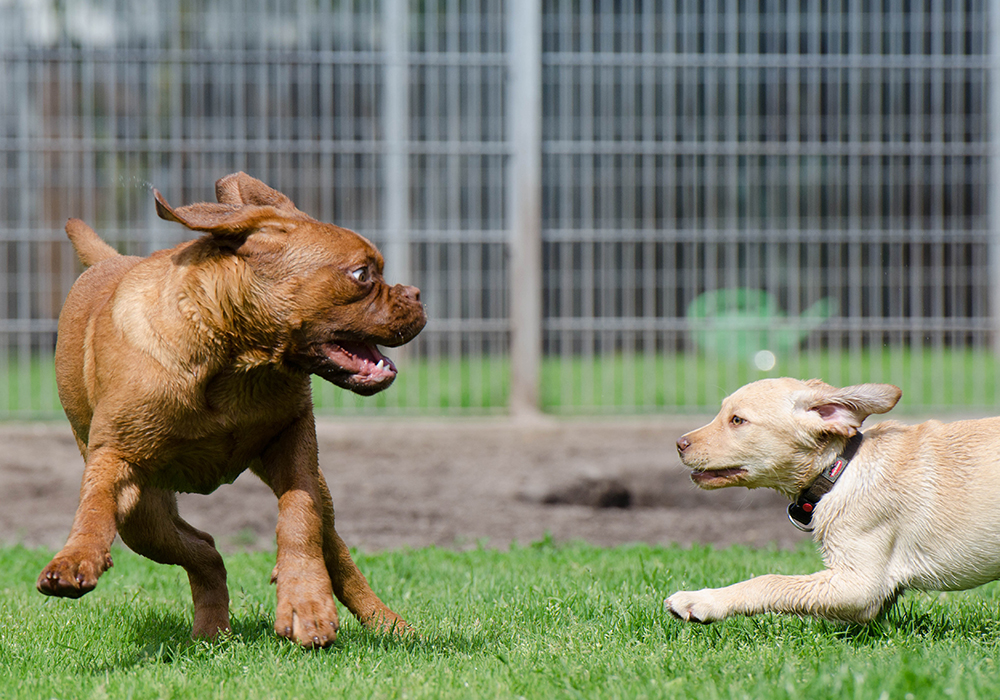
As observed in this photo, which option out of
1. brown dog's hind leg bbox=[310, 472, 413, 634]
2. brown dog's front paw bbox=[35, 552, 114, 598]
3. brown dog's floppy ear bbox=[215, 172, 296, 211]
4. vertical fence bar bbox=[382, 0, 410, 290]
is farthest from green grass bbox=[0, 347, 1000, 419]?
brown dog's front paw bbox=[35, 552, 114, 598]

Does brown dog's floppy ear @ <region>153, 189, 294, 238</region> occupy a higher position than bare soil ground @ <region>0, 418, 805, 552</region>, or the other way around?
brown dog's floppy ear @ <region>153, 189, 294, 238</region>

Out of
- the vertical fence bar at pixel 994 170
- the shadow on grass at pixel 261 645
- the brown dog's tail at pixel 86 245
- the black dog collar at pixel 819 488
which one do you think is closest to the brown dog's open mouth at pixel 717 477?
the black dog collar at pixel 819 488

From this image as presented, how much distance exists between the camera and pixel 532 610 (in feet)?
13.3

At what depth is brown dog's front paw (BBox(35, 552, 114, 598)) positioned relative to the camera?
2.96m

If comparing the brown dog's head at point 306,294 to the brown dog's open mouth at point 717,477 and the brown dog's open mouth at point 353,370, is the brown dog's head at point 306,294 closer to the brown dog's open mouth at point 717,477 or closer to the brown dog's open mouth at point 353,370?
the brown dog's open mouth at point 353,370

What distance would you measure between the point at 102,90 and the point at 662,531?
521 centimetres

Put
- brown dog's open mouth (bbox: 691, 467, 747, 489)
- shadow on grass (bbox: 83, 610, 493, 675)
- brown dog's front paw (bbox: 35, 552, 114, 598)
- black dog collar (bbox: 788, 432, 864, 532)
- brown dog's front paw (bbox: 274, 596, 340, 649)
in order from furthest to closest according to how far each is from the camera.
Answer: brown dog's open mouth (bbox: 691, 467, 747, 489) < black dog collar (bbox: 788, 432, 864, 532) < shadow on grass (bbox: 83, 610, 493, 675) < brown dog's front paw (bbox: 274, 596, 340, 649) < brown dog's front paw (bbox: 35, 552, 114, 598)

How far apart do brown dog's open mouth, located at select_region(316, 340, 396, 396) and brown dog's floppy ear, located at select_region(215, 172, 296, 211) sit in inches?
22.3

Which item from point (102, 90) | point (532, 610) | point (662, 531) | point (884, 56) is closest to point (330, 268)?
point (532, 610)

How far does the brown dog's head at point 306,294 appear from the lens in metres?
3.41

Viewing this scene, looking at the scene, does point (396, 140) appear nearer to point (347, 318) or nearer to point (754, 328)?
point (754, 328)

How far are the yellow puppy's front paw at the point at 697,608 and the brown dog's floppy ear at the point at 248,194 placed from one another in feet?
6.01

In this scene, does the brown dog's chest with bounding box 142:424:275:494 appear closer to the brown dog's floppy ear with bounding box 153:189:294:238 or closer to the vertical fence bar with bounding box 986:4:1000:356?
the brown dog's floppy ear with bounding box 153:189:294:238

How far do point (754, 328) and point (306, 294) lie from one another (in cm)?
555
